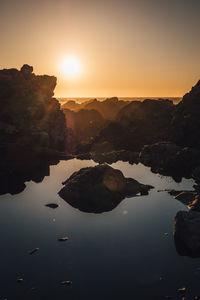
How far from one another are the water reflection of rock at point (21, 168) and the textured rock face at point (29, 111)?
27.1ft

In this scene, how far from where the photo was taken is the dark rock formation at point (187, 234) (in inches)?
1320

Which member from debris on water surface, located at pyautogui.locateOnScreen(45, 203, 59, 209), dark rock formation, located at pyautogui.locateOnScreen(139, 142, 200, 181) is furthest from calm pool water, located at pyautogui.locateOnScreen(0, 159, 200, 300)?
dark rock formation, located at pyautogui.locateOnScreen(139, 142, 200, 181)

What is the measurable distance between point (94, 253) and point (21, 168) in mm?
54507

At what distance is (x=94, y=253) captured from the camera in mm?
34062

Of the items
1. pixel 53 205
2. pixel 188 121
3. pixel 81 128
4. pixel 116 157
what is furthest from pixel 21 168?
pixel 81 128

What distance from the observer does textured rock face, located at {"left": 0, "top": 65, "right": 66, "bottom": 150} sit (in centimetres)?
10431

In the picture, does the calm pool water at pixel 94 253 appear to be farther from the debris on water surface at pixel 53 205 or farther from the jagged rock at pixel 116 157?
the jagged rock at pixel 116 157

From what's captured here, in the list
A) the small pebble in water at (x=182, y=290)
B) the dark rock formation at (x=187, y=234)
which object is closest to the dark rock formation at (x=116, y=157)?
the dark rock formation at (x=187, y=234)

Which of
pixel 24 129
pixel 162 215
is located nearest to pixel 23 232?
pixel 162 215

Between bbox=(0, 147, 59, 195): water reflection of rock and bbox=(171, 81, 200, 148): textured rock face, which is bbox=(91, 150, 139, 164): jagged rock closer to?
bbox=(0, 147, 59, 195): water reflection of rock

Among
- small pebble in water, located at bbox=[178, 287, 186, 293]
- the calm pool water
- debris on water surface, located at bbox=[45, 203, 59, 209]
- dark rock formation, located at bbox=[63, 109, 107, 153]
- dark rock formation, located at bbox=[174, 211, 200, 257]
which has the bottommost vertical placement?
the calm pool water

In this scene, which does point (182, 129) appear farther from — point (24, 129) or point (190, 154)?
point (24, 129)

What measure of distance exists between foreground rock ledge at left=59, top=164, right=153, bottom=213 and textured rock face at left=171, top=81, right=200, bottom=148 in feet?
189

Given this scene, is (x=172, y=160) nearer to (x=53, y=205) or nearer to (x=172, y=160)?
(x=172, y=160)
